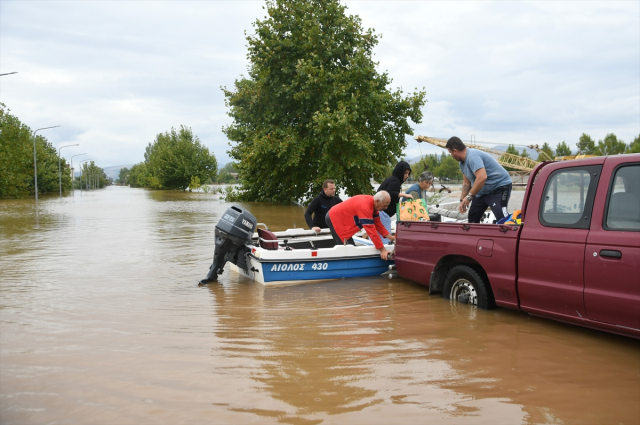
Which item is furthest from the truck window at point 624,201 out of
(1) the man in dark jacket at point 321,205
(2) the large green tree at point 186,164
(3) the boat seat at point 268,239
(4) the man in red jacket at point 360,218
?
(2) the large green tree at point 186,164

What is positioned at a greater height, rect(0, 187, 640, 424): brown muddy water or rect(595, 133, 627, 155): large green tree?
rect(595, 133, 627, 155): large green tree

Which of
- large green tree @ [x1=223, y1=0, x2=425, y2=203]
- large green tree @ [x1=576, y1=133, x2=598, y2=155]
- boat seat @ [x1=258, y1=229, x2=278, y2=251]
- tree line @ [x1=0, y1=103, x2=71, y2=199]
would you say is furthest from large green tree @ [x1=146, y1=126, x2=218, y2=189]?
boat seat @ [x1=258, y1=229, x2=278, y2=251]

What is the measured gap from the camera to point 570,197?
5.34m

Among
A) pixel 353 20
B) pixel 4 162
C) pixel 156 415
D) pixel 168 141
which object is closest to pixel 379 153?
pixel 353 20

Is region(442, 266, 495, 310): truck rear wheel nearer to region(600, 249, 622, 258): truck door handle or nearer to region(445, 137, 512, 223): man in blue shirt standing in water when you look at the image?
region(445, 137, 512, 223): man in blue shirt standing in water

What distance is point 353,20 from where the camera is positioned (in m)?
29.3

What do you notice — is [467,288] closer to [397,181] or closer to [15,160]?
[397,181]

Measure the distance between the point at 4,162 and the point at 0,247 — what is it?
45217 mm

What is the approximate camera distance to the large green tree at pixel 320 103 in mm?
27125

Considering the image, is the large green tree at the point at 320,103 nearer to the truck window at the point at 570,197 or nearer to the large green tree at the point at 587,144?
the truck window at the point at 570,197

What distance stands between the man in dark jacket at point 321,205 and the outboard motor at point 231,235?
168cm

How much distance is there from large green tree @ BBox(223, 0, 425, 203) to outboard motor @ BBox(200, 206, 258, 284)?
17.3 meters

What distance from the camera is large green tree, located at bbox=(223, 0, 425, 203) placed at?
89.0 feet

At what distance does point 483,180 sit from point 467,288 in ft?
5.24
